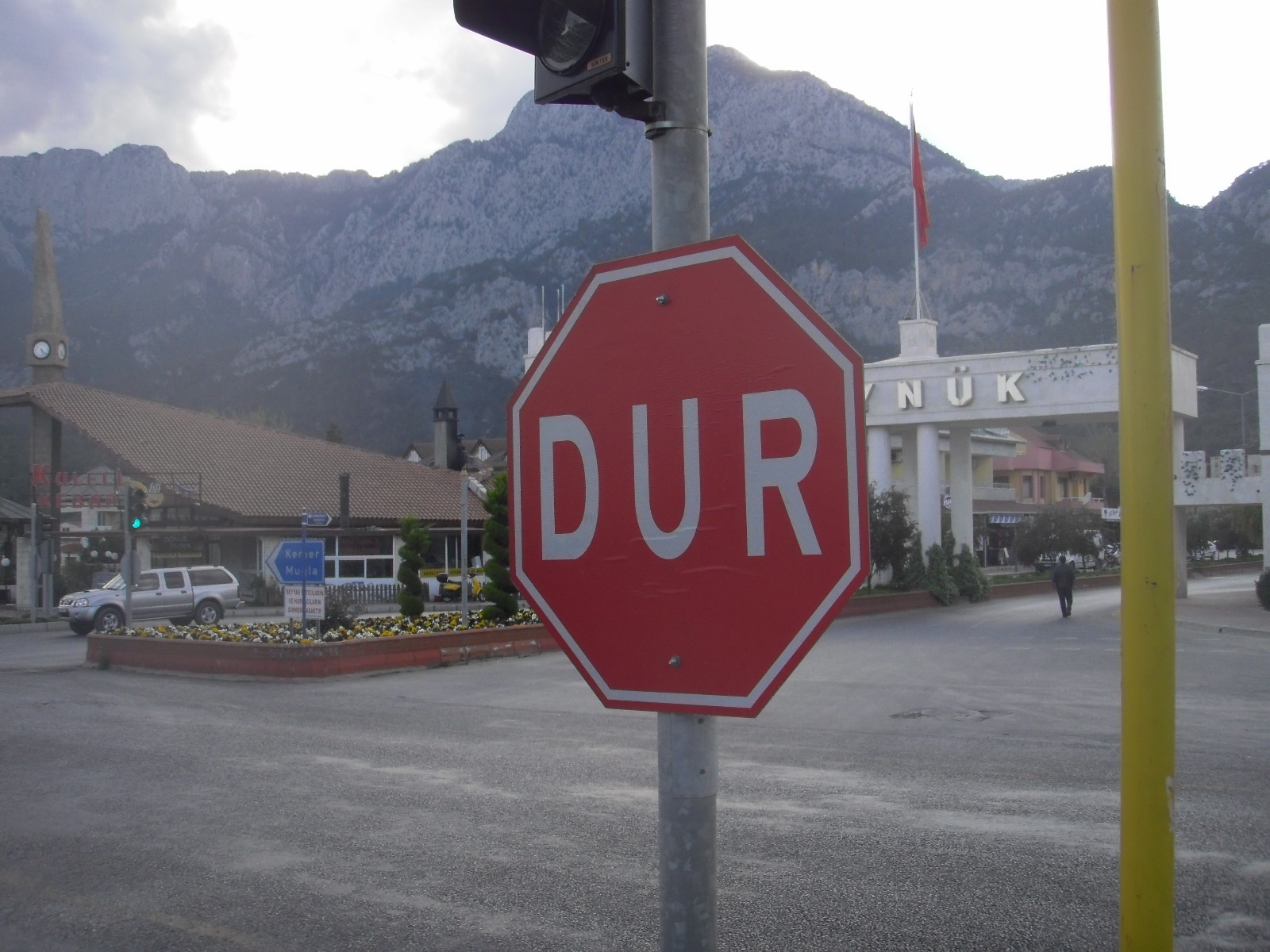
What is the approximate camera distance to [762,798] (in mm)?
7820

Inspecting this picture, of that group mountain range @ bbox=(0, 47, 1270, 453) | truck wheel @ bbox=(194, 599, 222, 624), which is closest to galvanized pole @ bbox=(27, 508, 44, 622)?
truck wheel @ bbox=(194, 599, 222, 624)

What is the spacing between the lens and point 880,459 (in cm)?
3534

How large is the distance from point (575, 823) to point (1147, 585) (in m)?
5.48

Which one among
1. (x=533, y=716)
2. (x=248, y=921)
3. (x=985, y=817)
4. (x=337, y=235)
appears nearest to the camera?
(x=248, y=921)

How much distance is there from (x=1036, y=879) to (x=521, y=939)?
2650 mm

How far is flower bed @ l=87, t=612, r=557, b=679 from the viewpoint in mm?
17156

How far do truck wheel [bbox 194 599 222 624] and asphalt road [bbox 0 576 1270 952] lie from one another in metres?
17.3

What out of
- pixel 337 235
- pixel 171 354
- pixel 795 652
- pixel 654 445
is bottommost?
pixel 795 652

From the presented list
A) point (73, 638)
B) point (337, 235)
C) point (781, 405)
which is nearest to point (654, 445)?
point (781, 405)

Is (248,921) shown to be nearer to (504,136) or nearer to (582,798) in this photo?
(582,798)

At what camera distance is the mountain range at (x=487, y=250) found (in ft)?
316

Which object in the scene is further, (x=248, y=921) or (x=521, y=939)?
(x=248, y=921)

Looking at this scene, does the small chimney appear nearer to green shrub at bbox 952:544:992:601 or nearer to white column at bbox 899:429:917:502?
white column at bbox 899:429:917:502

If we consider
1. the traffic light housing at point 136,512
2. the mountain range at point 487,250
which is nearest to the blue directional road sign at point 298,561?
the traffic light housing at point 136,512
